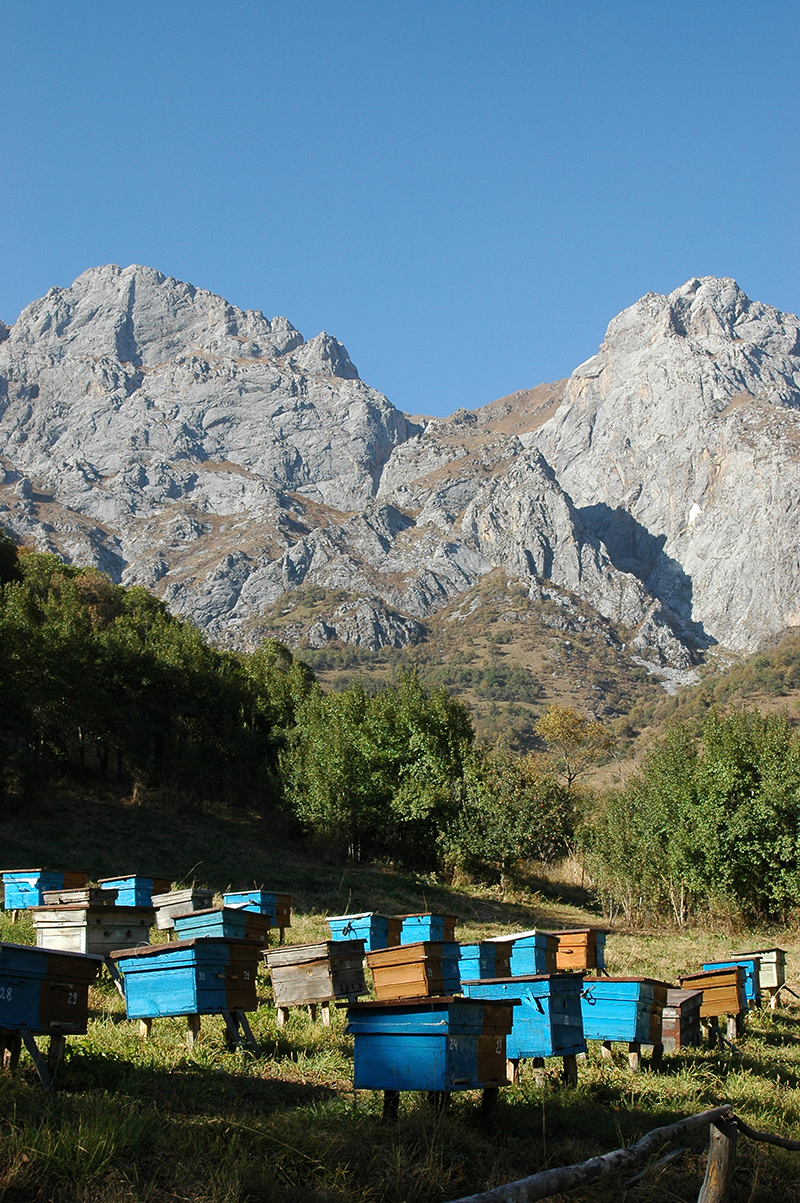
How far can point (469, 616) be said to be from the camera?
567 feet

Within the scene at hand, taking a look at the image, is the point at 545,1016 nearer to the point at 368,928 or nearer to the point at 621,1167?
the point at 621,1167

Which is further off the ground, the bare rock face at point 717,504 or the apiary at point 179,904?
the bare rock face at point 717,504

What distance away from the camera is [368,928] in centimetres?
1439

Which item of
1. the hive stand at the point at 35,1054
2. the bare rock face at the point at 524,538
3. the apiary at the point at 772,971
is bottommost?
the apiary at the point at 772,971

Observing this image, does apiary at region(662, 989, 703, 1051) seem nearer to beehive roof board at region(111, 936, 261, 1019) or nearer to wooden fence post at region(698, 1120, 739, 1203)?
beehive roof board at region(111, 936, 261, 1019)

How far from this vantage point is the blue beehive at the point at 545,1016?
8.04m

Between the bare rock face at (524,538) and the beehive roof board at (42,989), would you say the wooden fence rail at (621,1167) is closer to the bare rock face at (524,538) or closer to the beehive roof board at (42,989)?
the beehive roof board at (42,989)

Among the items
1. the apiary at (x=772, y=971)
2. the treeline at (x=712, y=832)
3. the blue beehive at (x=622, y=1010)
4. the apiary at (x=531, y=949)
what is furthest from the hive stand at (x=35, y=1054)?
the treeline at (x=712, y=832)

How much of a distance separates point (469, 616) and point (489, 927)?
5935 inches

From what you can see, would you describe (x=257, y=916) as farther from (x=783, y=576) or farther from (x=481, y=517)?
(x=481, y=517)

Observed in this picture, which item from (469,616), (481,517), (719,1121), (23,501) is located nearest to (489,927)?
(719,1121)

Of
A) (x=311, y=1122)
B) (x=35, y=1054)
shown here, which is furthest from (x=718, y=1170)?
(x=35, y=1054)

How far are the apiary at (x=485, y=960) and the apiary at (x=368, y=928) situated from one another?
2510mm

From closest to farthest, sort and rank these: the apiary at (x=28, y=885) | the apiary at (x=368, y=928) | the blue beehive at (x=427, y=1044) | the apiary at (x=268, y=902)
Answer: the blue beehive at (x=427, y=1044)
the apiary at (x=368, y=928)
the apiary at (x=268, y=902)
the apiary at (x=28, y=885)
